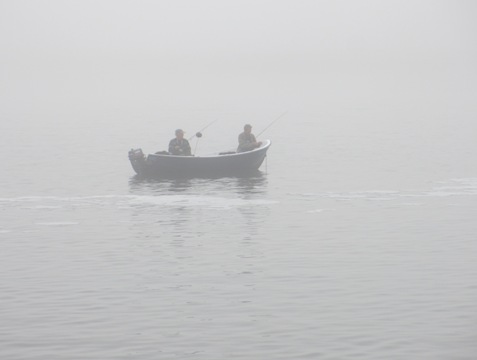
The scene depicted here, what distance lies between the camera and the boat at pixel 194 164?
48300mm

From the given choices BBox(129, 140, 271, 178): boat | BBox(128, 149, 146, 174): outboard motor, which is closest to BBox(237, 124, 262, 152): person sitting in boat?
BBox(129, 140, 271, 178): boat

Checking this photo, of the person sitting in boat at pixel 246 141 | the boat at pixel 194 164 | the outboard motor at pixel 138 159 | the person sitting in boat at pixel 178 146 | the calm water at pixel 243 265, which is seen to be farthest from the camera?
the person sitting in boat at pixel 246 141

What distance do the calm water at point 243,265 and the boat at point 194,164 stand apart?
60 centimetres

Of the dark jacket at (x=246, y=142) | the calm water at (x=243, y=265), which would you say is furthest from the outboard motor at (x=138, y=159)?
the dark jacket at (x=246, y=142)

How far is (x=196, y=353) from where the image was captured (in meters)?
22.4

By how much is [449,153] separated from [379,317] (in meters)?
47.1

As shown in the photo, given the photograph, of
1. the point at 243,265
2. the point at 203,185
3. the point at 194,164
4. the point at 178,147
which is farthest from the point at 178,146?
the point at 243,265

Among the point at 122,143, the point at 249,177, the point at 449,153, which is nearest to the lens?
the point at 249,177

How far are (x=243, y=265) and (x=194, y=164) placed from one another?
59.9 feet

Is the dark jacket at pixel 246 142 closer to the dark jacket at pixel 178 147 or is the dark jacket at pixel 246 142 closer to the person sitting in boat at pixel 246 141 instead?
the person sitting in boat at pixel 246 141

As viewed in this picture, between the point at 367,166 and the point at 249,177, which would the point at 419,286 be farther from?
the point at 367,166

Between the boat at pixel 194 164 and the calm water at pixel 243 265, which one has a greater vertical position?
the boat at pixel 194 164

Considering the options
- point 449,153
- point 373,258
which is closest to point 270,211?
point 373,258

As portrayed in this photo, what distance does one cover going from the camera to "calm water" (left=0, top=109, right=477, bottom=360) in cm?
2312
